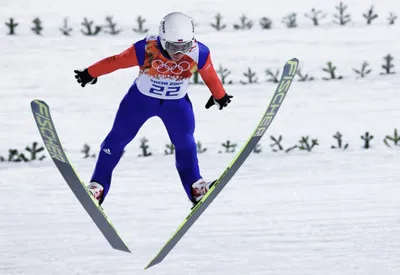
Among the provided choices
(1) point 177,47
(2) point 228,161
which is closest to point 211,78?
(1) point 177,47

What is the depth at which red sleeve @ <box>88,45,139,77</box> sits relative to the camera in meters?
8.55

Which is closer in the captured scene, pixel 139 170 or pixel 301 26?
pixel 139 170

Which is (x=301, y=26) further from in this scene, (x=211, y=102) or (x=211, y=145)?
(x=211, y=102)

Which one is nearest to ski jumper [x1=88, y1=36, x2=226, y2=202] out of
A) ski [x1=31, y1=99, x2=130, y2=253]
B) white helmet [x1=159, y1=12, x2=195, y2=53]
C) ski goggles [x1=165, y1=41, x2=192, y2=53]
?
ski goggles [x1=165, y1=41, x2=192, y2=53]

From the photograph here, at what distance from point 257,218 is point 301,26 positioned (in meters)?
7.57

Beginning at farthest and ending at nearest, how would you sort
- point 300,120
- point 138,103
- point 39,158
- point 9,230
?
1. point 300,120
2. point 39,158
3. point 9,230
4. point 138,103

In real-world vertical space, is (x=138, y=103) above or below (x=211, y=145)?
above

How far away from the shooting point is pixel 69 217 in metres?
11.0

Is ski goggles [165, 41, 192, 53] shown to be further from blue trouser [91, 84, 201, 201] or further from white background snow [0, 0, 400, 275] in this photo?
white background snow [0, 0, 400, 275]

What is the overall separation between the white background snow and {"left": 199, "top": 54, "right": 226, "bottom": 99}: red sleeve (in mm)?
1451

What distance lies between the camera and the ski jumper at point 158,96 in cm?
858

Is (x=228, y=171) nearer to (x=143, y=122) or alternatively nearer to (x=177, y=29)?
(x=143, y=122)

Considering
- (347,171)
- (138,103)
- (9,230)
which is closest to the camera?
(138,103)

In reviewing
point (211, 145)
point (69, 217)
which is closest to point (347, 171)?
point (211, 145)
